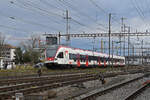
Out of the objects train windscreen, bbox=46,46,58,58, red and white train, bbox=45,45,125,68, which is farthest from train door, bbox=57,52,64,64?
train windscreen, bbox=46,46,58,58

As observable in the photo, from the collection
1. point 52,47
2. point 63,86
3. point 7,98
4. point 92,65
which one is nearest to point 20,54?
point 92,65

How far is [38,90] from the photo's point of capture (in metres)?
14.7

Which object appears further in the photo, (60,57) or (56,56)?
(60,57)

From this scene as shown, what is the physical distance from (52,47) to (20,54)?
4922cm

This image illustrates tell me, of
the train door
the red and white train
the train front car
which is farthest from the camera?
the train door

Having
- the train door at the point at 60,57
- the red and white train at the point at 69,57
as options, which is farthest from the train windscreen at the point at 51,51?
the train door at the point at 60,57

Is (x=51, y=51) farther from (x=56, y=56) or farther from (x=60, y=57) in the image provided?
(x=60, y=57)

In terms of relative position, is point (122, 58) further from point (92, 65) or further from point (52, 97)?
point (52, 97)

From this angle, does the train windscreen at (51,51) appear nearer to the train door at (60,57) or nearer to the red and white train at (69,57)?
the red and white train at (69,57)

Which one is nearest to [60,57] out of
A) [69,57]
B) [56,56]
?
[56,56]

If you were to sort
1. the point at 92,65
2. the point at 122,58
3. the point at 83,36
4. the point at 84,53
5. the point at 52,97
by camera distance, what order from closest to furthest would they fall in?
the point at 52,97, the point at 84,53, the point at 92,65, the point at 83,36, the point at 122,58

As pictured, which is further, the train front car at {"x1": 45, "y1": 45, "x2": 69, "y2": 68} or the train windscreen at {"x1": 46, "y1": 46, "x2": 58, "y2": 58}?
the train windscreen at {"x1": 46, "y1": 46, "x2": 58, "y2": 58}

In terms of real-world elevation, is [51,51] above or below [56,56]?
above

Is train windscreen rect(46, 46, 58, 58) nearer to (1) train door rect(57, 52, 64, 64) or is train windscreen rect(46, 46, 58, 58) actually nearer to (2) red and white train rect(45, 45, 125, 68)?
(2) red and white train rect(45, 45, 125, 68)
